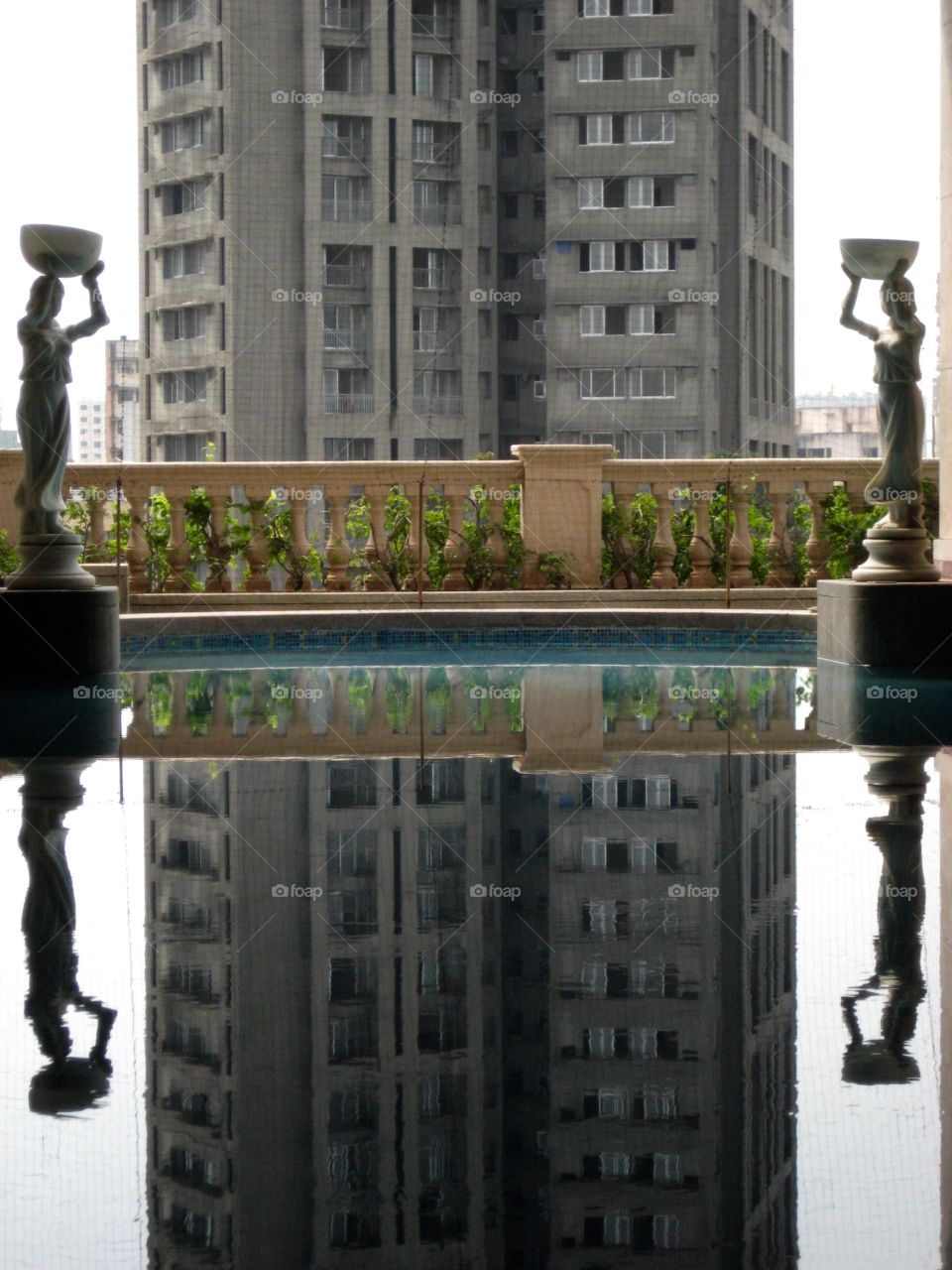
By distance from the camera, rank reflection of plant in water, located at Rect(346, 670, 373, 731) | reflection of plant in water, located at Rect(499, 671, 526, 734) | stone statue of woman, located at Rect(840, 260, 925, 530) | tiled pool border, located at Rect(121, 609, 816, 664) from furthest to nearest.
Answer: tiled pool border, located at Rect(121, 609, 816, 664), stone statue of woman, located at Rect(840, 260, 925, 530), reflection of plant in water, located at Rect(346, 670, 373, 731), reflection of plant in water, located at Rect(499, 671, 526, 734)

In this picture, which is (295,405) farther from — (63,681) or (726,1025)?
(726,1025)

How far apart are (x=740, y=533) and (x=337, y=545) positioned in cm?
350

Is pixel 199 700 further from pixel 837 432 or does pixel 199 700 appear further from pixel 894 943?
pixel 837 432

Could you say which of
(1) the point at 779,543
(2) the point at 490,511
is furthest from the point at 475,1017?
(1) the point at 779,543

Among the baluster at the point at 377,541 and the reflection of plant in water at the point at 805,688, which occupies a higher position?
the baluster at the point at 377,541

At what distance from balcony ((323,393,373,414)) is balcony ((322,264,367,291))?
12.9ft

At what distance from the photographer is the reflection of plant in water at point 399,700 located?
9430 millimetres

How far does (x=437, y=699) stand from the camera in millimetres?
10672

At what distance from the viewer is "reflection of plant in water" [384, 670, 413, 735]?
943 cm

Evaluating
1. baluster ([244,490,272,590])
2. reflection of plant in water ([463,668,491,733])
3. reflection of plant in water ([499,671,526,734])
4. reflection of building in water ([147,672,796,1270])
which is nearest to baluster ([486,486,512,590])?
baluster ([244,490,272,590])

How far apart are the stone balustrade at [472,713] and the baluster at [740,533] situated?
3496 millimetres

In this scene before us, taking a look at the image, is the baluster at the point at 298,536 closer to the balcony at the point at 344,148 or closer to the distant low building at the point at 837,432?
the balcony at the point at 344,148

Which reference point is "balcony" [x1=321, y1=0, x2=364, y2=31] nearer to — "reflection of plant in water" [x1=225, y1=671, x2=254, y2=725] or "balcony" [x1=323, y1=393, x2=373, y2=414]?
"balcony" [x1=323, y1=393, x2=373, y2=414]

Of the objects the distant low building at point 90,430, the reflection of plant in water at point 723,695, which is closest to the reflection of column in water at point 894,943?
the reflection of plant in water at point 723,695
